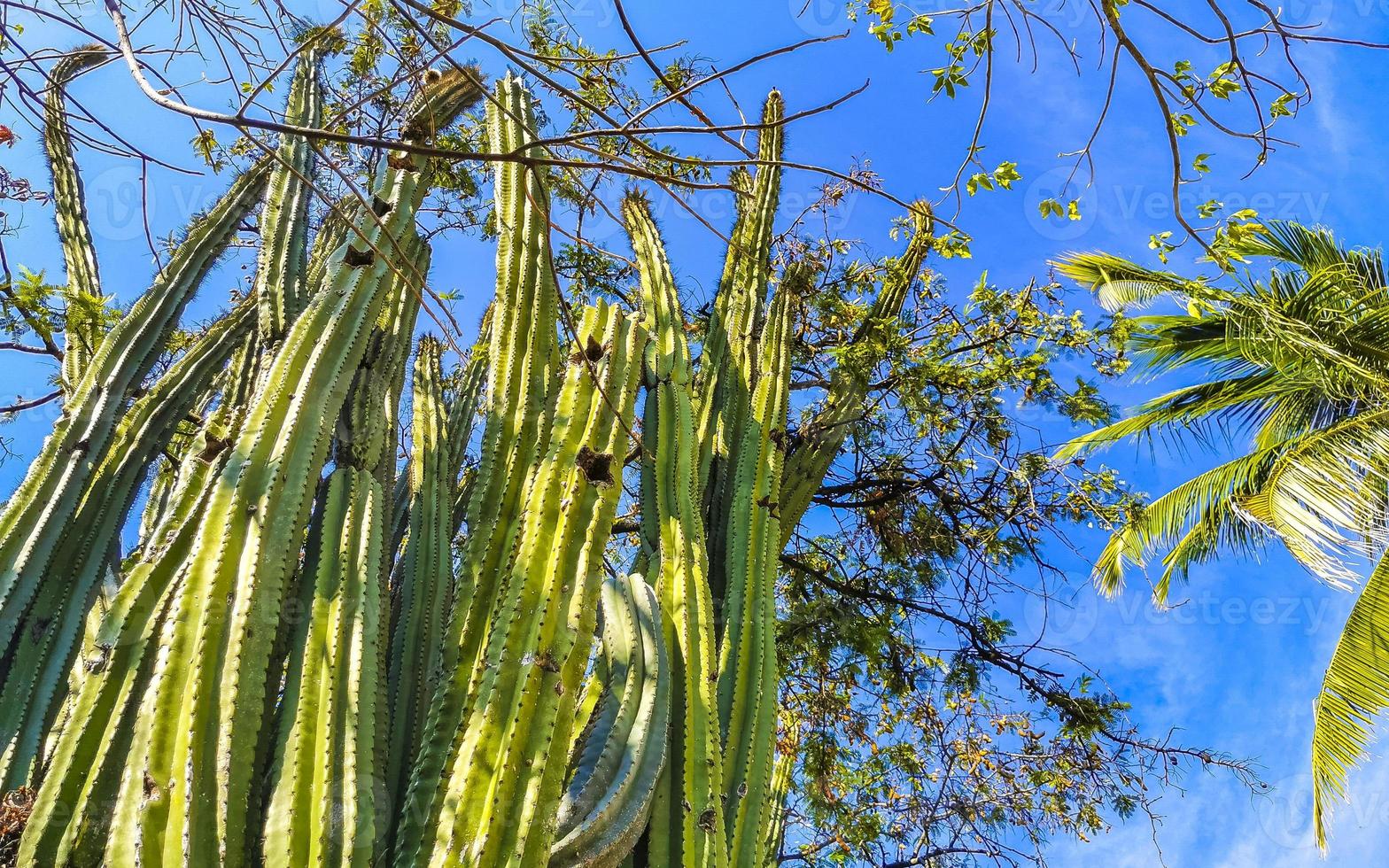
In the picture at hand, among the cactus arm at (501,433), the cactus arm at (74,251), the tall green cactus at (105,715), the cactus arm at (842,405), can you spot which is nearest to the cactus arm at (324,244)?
the cactus arm at (501,433)

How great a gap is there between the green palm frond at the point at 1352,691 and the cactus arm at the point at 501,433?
596 centimetres

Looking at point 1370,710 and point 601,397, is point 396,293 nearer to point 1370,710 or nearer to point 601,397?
point 601,397

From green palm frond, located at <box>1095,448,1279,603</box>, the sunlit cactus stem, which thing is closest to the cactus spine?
the sunlit cactus stem

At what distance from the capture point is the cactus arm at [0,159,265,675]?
232 cm

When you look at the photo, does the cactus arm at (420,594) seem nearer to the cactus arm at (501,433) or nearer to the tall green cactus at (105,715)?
the cactus arm at (501,433)

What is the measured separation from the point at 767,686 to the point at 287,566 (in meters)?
1.30

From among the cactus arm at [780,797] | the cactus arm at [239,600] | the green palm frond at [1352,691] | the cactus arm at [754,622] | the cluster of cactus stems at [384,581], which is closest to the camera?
the cactus arm at [239,600]

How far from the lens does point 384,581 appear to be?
218cm

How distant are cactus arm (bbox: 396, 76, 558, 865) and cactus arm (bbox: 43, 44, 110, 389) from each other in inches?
62.5

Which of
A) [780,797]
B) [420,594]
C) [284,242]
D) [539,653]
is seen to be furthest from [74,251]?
[780,797]

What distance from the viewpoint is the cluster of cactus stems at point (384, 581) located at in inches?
64.3

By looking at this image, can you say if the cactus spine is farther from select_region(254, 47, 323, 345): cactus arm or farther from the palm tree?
the palm tree

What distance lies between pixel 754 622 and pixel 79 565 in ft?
6.08

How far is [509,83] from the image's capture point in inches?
120
